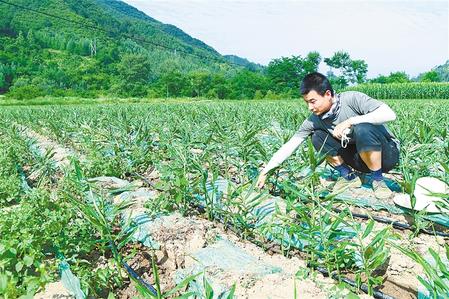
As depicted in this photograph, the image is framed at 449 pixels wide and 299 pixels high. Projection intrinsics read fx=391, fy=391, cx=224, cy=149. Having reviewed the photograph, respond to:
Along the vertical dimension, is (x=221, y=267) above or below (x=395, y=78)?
below

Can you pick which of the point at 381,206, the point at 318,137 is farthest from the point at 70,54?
the point at 381,206

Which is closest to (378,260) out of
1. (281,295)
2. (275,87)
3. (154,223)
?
(281,295)

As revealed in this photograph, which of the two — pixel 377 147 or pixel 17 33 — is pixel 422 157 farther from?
pixel 17 33

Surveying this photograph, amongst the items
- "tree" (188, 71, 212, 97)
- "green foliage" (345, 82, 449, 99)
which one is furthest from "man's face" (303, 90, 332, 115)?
"tree" (188, 71, 212, 97)

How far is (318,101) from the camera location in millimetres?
3023

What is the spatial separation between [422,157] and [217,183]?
1625 millimetres

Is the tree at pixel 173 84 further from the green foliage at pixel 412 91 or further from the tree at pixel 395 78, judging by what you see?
the tree at pixel 395 78

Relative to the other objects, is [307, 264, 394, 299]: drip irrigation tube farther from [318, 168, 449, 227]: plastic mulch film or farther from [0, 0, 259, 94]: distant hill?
[0, 0, 259, 94]: distant hill

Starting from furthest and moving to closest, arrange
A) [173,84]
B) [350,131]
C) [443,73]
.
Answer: [443,73] < [173,84] < [350,131]

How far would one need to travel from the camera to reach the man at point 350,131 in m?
2.98

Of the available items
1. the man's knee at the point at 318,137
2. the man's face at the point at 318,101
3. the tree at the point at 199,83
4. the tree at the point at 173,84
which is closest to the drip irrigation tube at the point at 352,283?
the man's face at the point at 318,101

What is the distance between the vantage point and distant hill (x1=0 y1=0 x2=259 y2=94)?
2196 inches

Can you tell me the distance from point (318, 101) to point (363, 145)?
51cm

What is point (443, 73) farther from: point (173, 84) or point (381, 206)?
point (381, 206)
